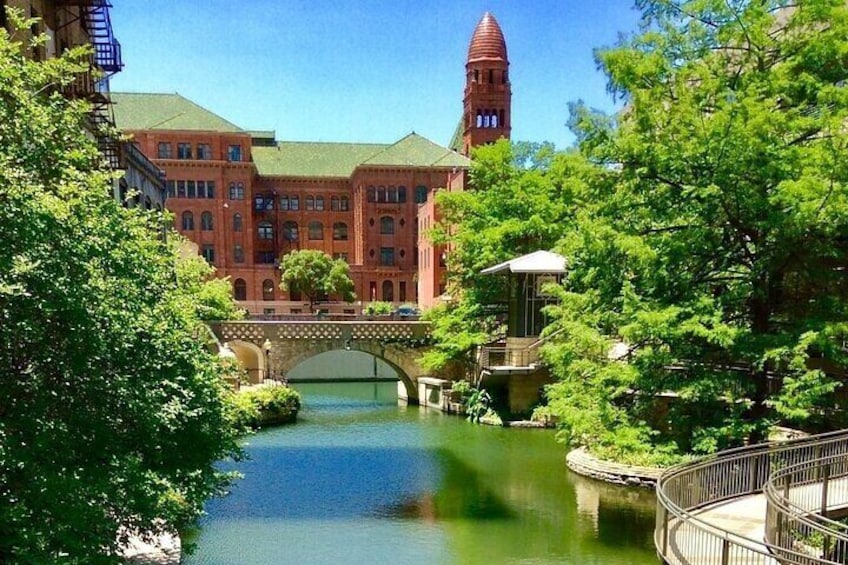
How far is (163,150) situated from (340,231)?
63.8 ft

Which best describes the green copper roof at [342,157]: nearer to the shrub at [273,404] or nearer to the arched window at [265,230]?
the arched window at [265,230]

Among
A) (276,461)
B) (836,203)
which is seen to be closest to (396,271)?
(276,461)

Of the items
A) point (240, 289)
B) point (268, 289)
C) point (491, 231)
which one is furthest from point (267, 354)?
point (240, 289)

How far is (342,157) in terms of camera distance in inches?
3073

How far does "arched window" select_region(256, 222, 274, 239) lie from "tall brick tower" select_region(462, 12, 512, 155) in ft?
76.7

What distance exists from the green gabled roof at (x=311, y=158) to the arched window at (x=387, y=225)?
23.0 ft

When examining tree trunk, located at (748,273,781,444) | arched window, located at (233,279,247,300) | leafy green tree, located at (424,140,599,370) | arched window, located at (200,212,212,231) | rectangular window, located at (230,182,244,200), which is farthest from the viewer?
arched window, located at (233,279,247,300)

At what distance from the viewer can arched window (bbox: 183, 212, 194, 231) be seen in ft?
226

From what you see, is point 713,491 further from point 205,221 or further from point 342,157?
point 342,157

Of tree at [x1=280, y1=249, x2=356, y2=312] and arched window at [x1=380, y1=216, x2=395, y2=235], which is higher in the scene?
arched window at [x1=380, y1=216, x2=395, y2=235]

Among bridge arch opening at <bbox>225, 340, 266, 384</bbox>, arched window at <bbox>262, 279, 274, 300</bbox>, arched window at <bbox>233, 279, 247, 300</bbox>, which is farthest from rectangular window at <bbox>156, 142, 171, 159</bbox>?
bridge arch opening at <bbox>225, 340, 266, 384</bbox>

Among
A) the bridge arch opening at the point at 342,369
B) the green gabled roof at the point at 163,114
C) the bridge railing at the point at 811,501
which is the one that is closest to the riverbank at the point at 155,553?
the bridge railing at the point at 811,501

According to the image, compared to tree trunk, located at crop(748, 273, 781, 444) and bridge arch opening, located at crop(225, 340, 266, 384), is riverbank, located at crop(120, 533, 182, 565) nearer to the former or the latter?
tree trunk, located at crop(748, 273, 781, 444)

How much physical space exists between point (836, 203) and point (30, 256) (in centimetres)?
1358
